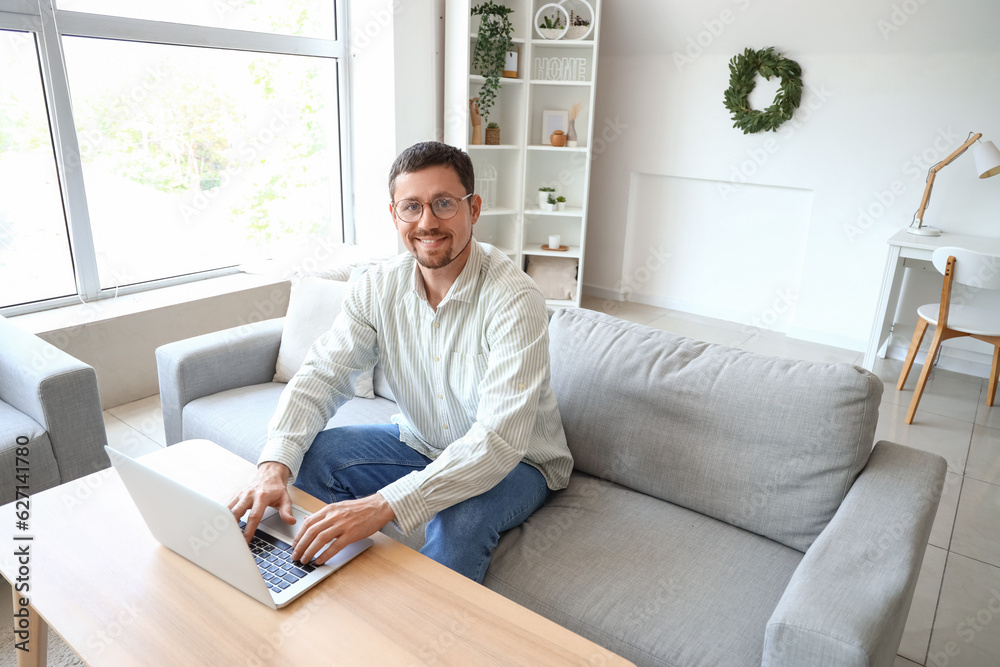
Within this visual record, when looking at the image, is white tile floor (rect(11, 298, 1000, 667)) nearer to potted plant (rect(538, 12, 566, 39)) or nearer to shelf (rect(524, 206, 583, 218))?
shelf (rect(524, 206, 583, 218))

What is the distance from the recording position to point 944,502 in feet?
7.90

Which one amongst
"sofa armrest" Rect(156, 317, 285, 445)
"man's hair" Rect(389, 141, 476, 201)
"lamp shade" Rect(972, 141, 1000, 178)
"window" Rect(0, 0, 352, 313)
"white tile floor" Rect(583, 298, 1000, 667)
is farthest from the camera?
"lamp shade" Rect(972, 141, 1000, 178)

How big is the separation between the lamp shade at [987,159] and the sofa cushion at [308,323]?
294 cm

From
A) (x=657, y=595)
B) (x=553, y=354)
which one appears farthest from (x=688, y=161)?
(x=657, y=595)

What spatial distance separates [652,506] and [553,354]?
1.48ft

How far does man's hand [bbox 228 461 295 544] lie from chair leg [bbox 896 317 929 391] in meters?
2.96

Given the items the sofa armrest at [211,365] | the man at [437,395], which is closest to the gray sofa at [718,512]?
the man at [437,395]

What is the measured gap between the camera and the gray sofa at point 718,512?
1129 millimetres

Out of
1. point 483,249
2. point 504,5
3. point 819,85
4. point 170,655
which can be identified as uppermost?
point 504,5

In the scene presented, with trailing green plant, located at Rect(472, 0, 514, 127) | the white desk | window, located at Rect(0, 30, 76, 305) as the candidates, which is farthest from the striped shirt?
trailing green plant, located at Rect(472, 0, 514, 127)

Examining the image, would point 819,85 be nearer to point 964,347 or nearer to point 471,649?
point 964,347

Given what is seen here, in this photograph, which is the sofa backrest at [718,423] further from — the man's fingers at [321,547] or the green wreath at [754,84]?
the green wreath at [754,84]

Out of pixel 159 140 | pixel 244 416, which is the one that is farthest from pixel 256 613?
pixel 159 140

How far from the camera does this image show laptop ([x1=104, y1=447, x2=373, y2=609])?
3.32ft
